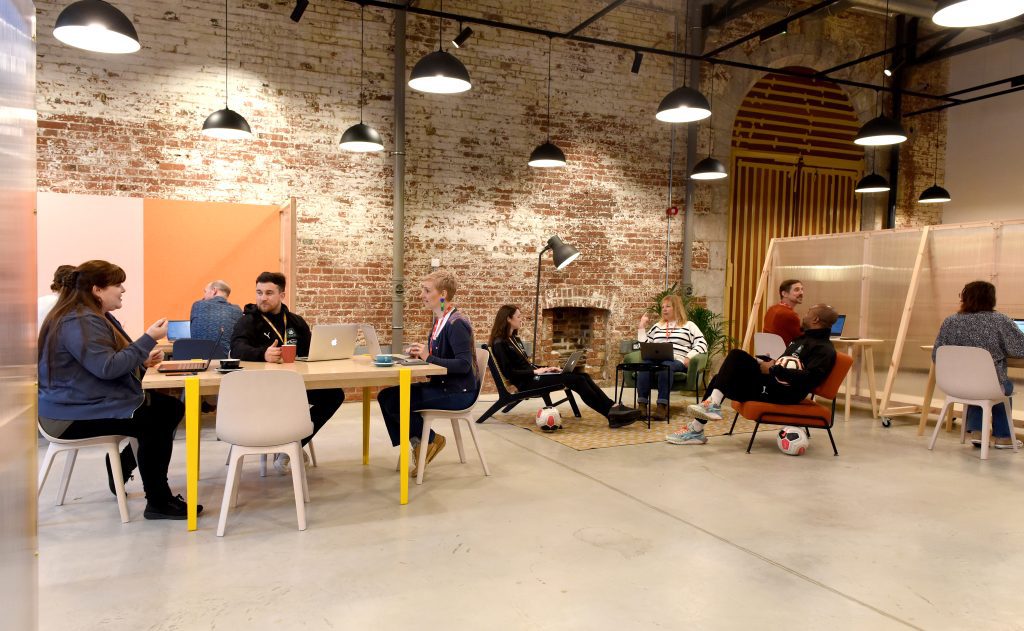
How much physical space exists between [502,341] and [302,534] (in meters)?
2.95

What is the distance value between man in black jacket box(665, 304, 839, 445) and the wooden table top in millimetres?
2571

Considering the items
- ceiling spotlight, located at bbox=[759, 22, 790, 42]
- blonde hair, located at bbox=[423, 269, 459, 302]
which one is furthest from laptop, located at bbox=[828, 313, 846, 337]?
blonde hair, located at bbox=[423, 269, 459, 302]

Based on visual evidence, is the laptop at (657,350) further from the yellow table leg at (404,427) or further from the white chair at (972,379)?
the yellow table leg at (404,427)

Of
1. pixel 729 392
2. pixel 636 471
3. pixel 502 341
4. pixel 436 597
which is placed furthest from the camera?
pixel 502 341

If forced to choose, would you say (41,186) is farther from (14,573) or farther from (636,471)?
(14,573)

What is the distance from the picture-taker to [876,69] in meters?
11.1

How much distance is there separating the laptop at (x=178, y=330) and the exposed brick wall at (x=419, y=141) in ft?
4.60

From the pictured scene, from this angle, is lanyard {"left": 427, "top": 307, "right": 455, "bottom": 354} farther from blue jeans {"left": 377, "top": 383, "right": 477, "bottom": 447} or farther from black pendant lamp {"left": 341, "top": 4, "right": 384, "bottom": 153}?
black pendant lamp {"left": 341, "top": 4, "right": 384, "bottom": 153}

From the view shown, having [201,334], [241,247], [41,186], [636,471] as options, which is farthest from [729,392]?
[41,186]

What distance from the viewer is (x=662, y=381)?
7.17 m

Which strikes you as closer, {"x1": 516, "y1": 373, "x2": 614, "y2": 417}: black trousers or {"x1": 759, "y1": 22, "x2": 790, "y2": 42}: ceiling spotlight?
{"x1": 516, "y1": 373, "x2": 614, "y2": 417}: black trousers

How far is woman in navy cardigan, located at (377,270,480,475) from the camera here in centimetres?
459

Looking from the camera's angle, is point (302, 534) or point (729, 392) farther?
point (729, 392)

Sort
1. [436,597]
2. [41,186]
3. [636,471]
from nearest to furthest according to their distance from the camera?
[436,597] < [636,471] < [41,186]
